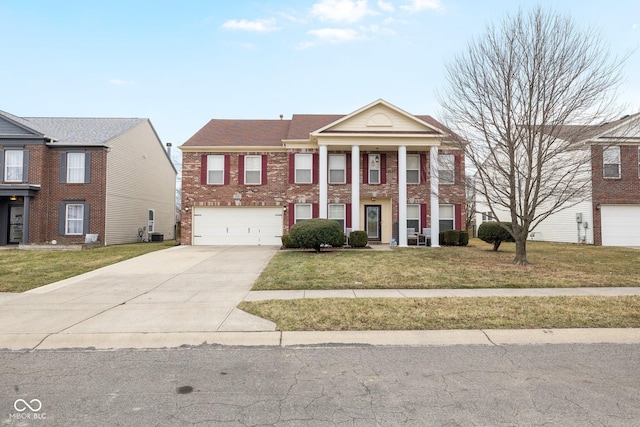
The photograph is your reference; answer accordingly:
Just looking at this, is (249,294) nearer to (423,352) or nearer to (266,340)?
(266,340)

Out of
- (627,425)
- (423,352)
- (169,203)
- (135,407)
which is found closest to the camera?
(627,425)

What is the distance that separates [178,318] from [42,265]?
873 centimetres

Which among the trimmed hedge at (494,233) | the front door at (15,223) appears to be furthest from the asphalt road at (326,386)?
the front door at (15,223)

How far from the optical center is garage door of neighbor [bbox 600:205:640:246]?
19.5 metres

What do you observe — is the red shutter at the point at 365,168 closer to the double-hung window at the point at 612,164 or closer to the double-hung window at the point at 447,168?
the double-hung window at the point at 447,168

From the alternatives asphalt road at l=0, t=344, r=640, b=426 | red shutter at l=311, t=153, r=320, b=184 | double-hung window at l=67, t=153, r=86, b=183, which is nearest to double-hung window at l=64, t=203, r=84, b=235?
double-hung window at l=67, t=153, r=86, b=183

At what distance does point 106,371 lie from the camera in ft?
13.3

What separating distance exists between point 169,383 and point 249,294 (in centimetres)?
407

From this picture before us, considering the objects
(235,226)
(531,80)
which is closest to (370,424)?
(531,80)

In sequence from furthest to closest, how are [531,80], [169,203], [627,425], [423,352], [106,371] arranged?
[169,203] < [531,80] < [423,352] < [106,371] < [627,425]

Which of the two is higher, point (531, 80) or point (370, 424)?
point (531, 80)

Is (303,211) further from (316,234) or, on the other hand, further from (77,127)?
(77,127)

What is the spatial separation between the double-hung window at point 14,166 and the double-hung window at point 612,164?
98.6 feet

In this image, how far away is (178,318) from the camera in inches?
239
